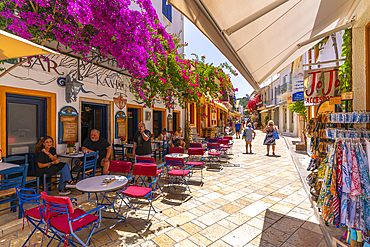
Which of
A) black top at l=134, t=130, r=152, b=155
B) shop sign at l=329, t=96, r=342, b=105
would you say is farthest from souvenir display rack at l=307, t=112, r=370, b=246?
black top at l=134, t=130, r=152, b=155

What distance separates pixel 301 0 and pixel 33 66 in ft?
17.9

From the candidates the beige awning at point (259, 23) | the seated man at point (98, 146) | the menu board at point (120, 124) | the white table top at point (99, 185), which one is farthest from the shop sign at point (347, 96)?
the menu board at point (120, 124)

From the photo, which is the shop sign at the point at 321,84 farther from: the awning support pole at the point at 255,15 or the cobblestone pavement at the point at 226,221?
the cobblestone pavement at the point at 226,221

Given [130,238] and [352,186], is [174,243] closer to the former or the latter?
[130,238]

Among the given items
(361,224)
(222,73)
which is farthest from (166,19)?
(361,224)

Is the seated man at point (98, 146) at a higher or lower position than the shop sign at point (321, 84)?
lower

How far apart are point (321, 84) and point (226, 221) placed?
2841mm

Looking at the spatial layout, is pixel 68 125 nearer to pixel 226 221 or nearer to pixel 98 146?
pixel 98 146

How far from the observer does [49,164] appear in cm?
417

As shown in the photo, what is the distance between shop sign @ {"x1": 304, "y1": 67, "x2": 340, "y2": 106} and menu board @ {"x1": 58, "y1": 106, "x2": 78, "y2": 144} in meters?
5.76

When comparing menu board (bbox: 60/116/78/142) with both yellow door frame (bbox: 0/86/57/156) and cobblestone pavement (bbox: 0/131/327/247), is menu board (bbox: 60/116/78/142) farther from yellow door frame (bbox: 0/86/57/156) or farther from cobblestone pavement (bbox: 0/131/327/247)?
cobblestone pavement (bbox: 0/131/327/247)

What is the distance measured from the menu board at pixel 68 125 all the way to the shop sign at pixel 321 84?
576cm

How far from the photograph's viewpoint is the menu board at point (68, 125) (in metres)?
5.09

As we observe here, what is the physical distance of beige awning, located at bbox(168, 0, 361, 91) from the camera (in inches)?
71.3
